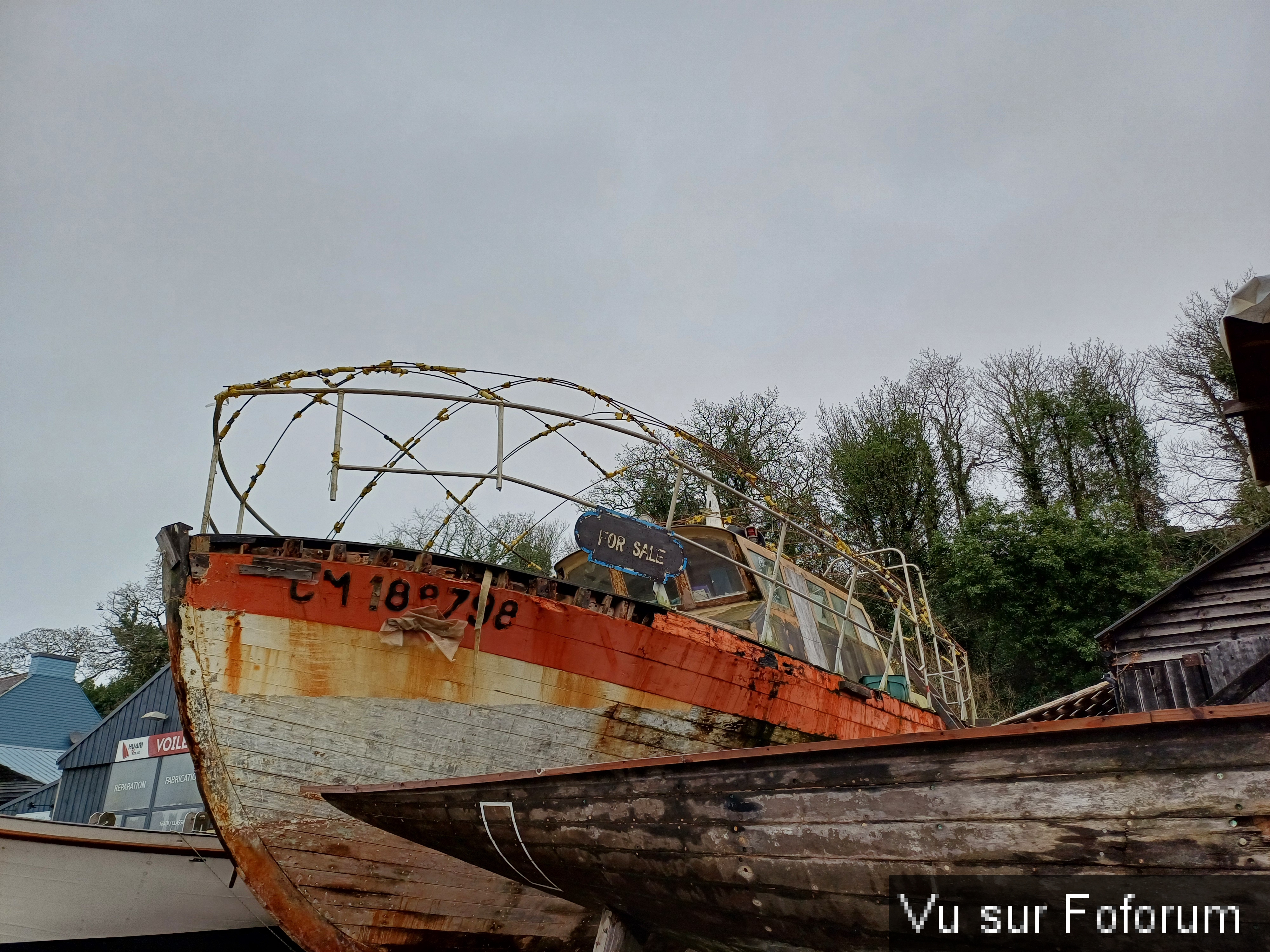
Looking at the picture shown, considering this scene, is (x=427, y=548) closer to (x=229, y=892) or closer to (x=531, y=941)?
(x=531, y=941)

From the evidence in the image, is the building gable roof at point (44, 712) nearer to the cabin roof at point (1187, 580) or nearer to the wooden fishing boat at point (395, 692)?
the wooden fishing boat at point (395, 692)

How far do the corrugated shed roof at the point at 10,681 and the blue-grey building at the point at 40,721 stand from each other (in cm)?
10

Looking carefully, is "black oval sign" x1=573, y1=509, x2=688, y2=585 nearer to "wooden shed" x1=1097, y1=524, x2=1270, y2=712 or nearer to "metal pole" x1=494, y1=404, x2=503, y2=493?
"metal pole" x1=494, y1=404, x2=503, y2=493

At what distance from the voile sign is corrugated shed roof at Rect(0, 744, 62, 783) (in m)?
11.2

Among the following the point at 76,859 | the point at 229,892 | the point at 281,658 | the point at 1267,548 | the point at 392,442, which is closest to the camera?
the point at 281,658

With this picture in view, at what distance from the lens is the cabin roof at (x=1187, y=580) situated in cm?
948

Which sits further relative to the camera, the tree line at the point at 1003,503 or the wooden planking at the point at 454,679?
the tree line at the point at 1003,503

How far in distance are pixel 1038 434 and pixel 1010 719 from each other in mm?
17481

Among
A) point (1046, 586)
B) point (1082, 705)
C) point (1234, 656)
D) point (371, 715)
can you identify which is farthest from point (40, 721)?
point (1234, 656)

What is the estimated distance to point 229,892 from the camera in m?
8.30

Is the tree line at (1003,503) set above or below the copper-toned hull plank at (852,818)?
above

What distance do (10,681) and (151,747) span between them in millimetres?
19232

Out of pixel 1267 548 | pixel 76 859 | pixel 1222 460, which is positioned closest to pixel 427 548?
pixel 76 859

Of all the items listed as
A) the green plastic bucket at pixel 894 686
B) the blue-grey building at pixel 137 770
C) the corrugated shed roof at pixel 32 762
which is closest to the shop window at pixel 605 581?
the green plastic bucket at pixel 894 686
